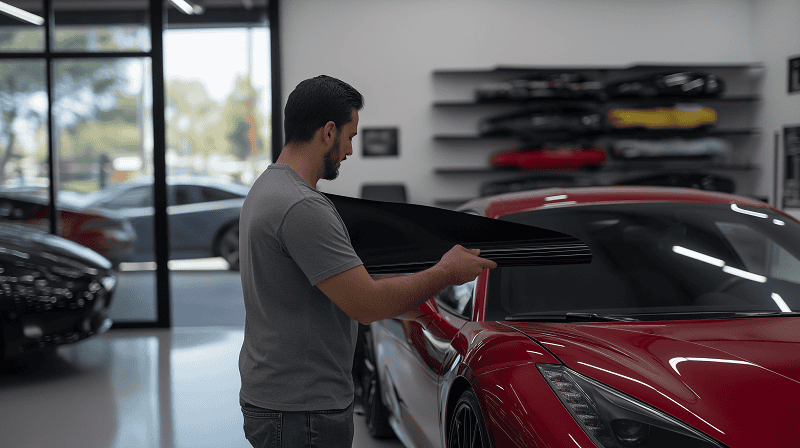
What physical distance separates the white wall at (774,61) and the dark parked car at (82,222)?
6.00 meters

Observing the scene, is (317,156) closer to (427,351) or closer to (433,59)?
(427,351)

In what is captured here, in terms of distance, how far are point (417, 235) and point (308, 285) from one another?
31 centimetres

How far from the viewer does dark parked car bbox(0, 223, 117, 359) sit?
160 inches

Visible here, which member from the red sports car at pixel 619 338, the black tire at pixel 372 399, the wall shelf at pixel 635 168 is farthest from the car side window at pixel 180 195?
the red sports car at pixel 619 338

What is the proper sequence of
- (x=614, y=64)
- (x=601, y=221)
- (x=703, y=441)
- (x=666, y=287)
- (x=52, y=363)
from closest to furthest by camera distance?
(x=703, y=441) → (x=666, y=287) → (x=601, y=221) → (x=52, y=363) → (x=614, y=64)

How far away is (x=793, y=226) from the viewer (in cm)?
221

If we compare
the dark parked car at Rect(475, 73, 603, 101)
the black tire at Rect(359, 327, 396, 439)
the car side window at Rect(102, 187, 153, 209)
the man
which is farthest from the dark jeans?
the car side window at Rect(102, 187, 153, 209)

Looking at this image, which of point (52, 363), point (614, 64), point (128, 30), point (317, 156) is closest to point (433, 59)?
point (614, 64)

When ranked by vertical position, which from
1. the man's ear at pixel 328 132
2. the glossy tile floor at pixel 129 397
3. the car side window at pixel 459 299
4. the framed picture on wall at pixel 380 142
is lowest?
the glossy tile floor at pixel 129 397

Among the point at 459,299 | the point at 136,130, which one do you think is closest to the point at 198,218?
the point at 136,130

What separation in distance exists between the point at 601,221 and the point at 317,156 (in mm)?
1239

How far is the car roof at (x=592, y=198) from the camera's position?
226 centimetres

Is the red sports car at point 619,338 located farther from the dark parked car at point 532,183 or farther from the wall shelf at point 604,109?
the wall shelf at point 604,109

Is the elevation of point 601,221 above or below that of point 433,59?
below
